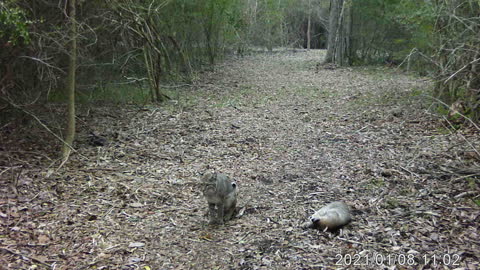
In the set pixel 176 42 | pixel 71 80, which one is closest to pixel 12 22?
pixel 71 80

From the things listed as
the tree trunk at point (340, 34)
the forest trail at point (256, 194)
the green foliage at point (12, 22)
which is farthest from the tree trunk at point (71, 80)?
the tree trunk at point (340, 34)

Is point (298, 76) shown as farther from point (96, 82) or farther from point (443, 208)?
point (443, 208)

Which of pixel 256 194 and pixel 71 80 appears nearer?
pixel 256 194

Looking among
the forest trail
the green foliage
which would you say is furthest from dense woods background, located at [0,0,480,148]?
the forest trail

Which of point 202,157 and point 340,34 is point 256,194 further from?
point 340,34

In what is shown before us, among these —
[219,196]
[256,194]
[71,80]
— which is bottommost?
[256,194]

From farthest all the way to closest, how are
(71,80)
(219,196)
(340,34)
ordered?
(340,34) < (71,80) < (219,196)

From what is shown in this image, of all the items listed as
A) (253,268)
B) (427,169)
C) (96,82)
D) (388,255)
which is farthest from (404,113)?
(96,82)

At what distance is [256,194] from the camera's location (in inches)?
179

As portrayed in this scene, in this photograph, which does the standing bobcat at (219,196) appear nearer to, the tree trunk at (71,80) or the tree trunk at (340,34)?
the tree trunk at (71,80)

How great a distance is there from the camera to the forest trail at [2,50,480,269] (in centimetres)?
326

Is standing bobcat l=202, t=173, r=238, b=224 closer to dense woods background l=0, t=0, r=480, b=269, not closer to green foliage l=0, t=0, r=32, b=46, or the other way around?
dense woods background l=0, t=0, r=480, b=269

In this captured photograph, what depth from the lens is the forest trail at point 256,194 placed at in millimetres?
3262

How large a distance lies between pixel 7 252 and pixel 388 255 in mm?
3120
